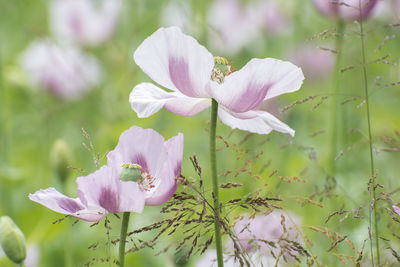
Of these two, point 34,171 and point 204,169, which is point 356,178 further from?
point 34,171

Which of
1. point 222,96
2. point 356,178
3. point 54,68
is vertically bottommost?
point 356,178

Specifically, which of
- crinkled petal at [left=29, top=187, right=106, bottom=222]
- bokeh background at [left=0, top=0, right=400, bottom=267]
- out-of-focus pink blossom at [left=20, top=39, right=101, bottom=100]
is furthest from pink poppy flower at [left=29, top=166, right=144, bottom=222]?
out-of-focus pink blossom at [left=20, top=39, right=101, bottom=100]

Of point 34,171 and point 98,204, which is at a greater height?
point 98,204

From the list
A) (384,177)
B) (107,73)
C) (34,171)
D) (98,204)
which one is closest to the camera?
(98,204)

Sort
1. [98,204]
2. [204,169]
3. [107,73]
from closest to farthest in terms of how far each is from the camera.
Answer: [98,204]
[204,169]
[107,73]

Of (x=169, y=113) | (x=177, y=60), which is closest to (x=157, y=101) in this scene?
(x=177, y=60)

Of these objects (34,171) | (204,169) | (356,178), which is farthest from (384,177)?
(34,171)

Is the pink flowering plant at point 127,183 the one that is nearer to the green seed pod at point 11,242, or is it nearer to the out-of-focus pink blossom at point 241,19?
the green seed pod at point 11,242

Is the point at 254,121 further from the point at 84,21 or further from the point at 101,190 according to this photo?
the point at 84,21
